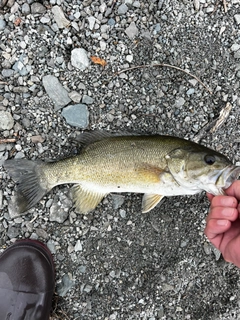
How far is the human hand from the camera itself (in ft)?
8.20

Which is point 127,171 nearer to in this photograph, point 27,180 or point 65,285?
point 27,180

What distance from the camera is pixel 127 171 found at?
304cm

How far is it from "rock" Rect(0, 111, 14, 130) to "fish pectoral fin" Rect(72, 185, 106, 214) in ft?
2.96

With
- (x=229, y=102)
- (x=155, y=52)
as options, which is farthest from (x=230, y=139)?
(x=155, y=52)

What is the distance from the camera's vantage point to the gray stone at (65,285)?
3.48m

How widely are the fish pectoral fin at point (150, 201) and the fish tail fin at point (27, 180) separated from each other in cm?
91

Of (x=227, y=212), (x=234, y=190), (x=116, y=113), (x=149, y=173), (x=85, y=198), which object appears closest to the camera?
(x=227, y=212)

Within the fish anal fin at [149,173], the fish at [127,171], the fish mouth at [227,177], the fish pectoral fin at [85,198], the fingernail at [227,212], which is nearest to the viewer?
the fingernail at [227,212]

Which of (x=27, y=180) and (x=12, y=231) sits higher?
(x=27, y=180)

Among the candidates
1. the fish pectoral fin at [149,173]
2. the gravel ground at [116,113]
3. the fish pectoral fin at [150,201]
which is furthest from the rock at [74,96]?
the fish pectoral fin at [150,201]

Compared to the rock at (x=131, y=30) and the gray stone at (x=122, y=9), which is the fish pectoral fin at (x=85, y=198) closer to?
the rock at (x=131, y=30)

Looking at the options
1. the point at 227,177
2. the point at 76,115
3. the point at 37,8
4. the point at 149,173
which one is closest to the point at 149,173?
the point at 149,173

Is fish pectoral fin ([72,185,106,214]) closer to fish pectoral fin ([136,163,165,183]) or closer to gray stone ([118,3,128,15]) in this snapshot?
fish pectoral fin ([136,163,165,183])

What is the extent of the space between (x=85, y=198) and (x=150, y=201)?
0.63 m
